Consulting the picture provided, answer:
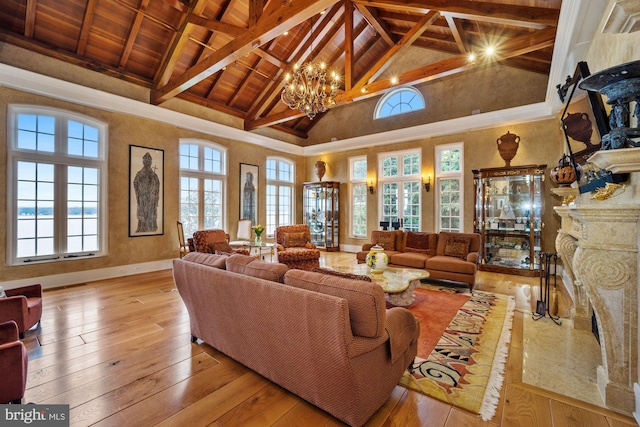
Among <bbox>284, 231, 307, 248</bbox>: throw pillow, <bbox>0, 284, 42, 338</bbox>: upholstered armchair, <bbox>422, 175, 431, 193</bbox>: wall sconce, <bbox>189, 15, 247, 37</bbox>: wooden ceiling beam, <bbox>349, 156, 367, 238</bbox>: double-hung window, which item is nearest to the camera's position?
<bbox>0, 284, 42, 338</bbox>: upholstered armchair

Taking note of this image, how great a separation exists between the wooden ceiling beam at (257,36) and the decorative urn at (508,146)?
4.99 m

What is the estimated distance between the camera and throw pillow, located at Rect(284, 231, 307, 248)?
6332 mm

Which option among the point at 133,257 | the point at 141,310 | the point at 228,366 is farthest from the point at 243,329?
the point at 133,257

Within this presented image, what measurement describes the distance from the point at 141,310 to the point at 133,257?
8.52 feet

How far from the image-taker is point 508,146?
6.26 metres

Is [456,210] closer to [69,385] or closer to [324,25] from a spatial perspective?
[324,25]

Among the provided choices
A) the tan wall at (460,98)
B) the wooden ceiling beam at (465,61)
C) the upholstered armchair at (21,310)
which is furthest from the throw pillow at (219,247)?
the tan wall at (460,98)

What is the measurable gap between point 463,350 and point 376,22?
6690mm

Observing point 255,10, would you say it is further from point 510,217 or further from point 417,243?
point 510,217

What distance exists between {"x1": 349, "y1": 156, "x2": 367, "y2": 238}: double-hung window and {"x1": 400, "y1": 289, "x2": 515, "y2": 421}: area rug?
14.9ft

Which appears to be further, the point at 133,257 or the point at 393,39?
A: the point at 393,39

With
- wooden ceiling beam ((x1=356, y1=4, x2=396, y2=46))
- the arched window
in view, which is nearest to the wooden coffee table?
wooden ceiling beam ((x1=356, y1=4, x2=396, y2=46))

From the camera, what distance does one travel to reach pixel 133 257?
5918 millimetres

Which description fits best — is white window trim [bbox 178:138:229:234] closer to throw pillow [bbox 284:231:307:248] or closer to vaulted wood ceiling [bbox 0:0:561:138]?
vaulted wood ceiling [bbox 0:0:561:138]
